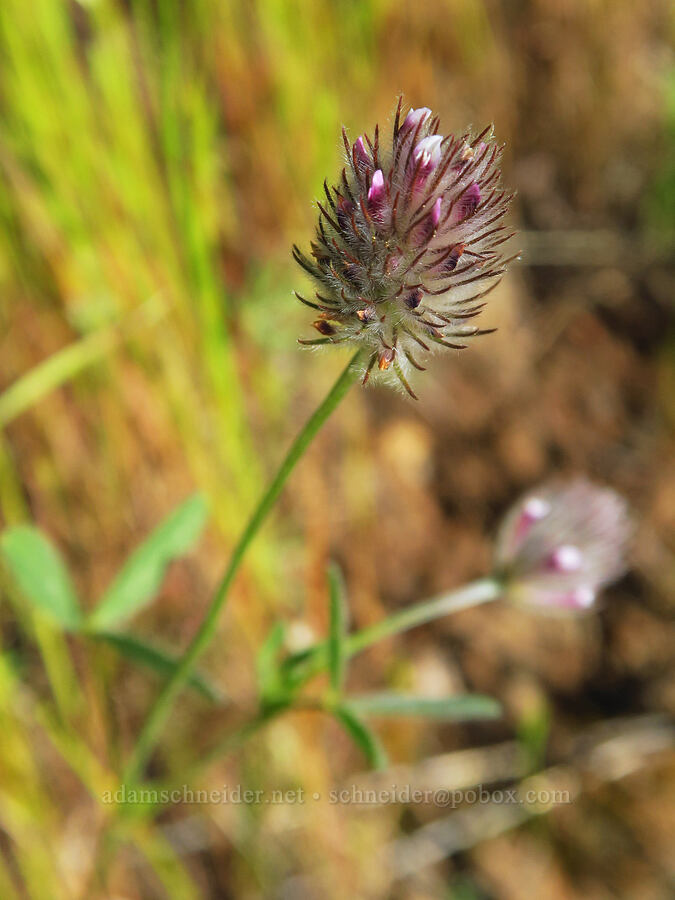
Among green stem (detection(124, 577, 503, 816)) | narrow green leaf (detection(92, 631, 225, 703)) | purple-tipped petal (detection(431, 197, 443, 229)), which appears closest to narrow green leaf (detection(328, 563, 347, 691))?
green stem (detection(124, 577, 503, 816))

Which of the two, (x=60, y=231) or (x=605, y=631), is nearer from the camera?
(x=60, y=231)

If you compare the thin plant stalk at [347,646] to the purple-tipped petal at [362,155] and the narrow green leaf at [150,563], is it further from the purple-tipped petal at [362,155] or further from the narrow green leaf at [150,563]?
the purple-tipped petal at [362,155]

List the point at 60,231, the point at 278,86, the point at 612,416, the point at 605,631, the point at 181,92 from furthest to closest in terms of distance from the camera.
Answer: the point at 612,416, the point at 605,631, the point at 278,86, the point at 181,92, the point at 60,231

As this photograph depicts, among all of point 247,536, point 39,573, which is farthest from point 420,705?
point 39,573

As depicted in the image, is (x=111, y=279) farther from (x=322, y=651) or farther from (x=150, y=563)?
(x=322, y=651)

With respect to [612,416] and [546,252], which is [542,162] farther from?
[612,416]

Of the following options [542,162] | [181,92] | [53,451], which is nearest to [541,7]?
[542,162]
